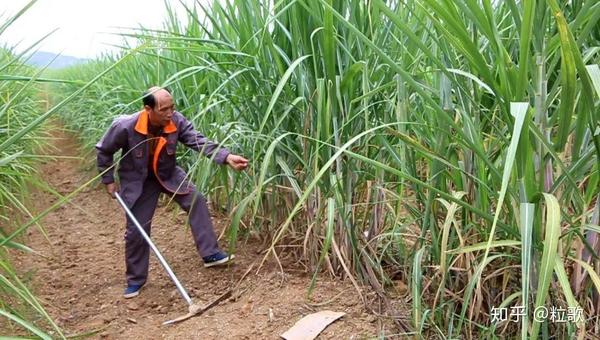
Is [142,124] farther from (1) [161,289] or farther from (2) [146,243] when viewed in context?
(1) [161,289]

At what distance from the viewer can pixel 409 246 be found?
1842 millimetres

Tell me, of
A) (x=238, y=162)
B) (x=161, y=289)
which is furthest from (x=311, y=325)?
(x=161, y=289)

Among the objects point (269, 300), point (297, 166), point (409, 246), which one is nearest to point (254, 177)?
point (297, 166)

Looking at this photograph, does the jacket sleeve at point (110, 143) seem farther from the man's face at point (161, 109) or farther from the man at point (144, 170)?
the man's face at point (161, 109)

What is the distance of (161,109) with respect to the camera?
237cm

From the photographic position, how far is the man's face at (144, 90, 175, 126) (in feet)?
7.77

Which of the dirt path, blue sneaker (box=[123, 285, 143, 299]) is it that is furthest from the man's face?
blue sneaker (box=[123, 285, 143, 299])

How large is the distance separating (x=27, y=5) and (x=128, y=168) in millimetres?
1713

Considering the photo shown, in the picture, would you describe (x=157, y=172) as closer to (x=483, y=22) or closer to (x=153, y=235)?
(x=153, y=235)

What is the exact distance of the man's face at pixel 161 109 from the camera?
2.37 meters

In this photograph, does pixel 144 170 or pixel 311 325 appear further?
pixel 144 170

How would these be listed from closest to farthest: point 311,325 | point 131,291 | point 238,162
Answer: point 311,325
point 238,162
point 131,291

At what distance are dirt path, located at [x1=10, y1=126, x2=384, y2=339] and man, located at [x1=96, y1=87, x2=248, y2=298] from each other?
0.10m

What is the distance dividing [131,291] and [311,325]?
1136 mm
